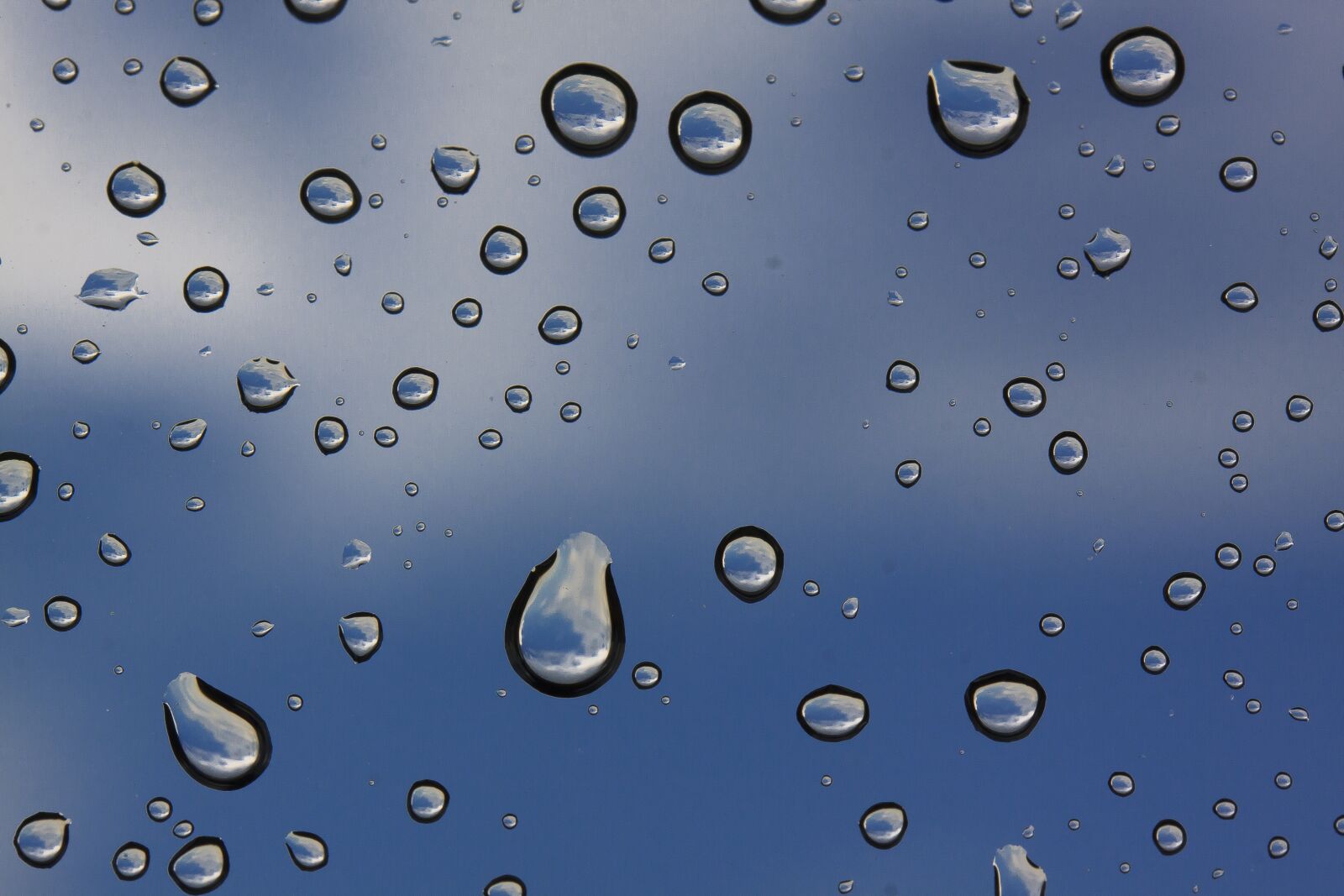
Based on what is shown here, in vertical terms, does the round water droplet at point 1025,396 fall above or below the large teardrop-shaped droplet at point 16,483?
above

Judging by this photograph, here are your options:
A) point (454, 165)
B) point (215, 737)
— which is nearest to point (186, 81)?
point (454, 165)

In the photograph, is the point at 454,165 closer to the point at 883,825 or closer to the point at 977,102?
the point at 977,102

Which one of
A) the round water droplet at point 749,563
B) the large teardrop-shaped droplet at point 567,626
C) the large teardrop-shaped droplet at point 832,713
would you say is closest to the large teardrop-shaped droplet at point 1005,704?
the large teardrop-shaped droplet at point 832,713

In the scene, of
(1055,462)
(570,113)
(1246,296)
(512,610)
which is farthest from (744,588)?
(1246,296)

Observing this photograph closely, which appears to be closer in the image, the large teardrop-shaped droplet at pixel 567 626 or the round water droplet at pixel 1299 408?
the large teardrop-shaped droplet at pixel 567 626

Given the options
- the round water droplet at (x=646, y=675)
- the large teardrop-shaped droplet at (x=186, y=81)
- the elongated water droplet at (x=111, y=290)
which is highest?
the large teardrop-shaped droplet at (x=186, y=81)

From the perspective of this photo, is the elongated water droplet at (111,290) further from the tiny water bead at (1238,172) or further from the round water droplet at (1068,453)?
the tiny water bead at (1238,172)

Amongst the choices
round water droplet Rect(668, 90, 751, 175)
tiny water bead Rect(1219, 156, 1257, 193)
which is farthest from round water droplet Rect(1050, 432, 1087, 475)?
round water droplet Rect(668, 90, 751, 175)
